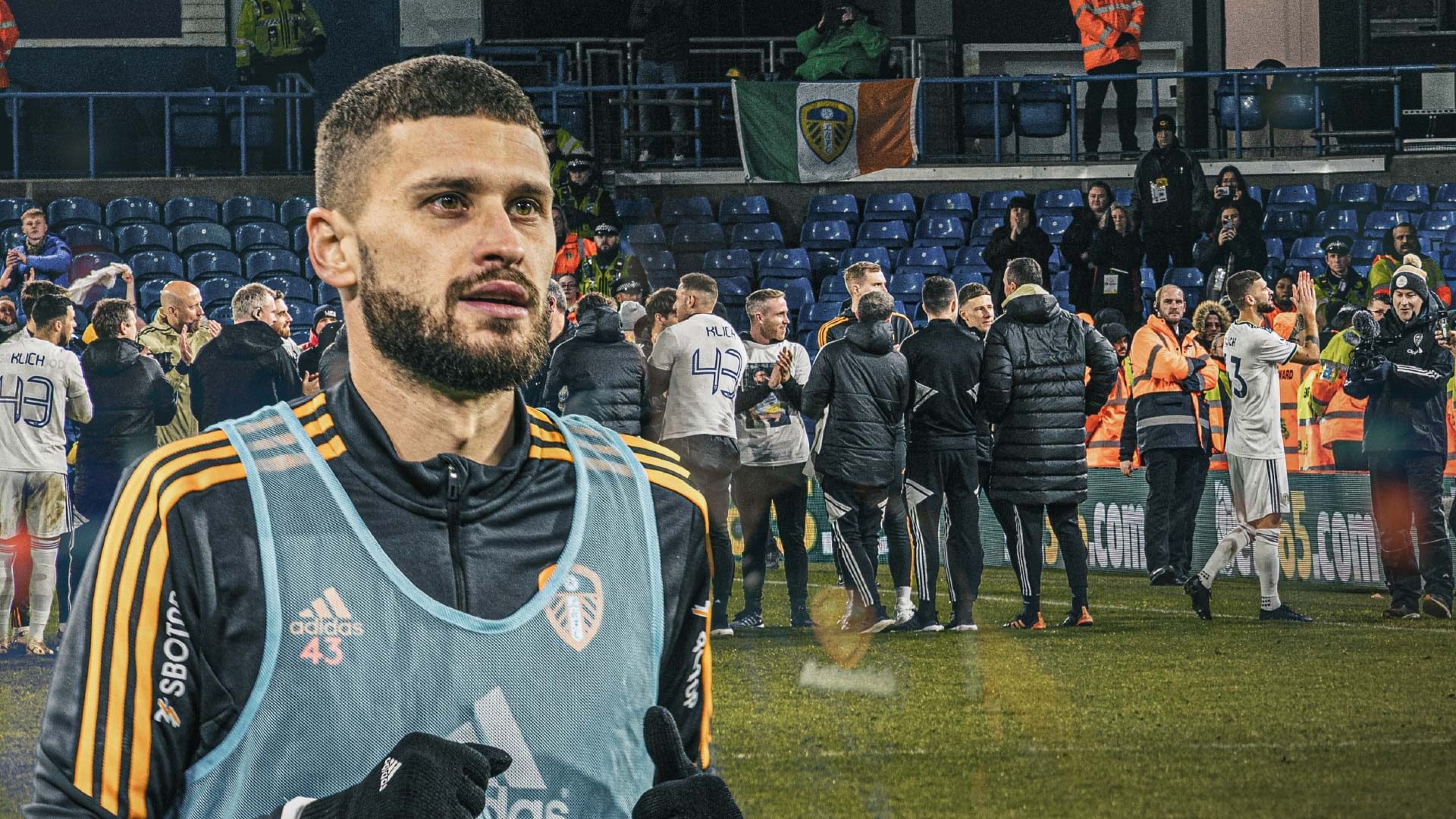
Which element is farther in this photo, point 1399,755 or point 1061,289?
point 1061,289

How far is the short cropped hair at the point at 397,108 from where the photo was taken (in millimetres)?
1960

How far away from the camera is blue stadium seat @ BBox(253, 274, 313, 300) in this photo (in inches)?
668

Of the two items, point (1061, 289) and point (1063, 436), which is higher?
point (1061, 289)

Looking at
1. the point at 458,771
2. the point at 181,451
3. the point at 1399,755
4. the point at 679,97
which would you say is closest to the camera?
the point at 458,771

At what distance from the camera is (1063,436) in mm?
9586

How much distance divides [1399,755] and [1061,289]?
11.6 m

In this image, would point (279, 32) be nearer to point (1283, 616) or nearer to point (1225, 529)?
point (1225, 529)

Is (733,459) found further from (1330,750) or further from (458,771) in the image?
(458,771)

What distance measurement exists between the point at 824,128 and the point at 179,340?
8434 mm

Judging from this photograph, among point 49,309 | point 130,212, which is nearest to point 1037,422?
point 49,309

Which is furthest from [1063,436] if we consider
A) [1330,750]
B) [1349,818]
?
[1349,818]

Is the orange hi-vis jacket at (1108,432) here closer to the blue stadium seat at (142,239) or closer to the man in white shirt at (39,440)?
the man in white shirt at (39,440)

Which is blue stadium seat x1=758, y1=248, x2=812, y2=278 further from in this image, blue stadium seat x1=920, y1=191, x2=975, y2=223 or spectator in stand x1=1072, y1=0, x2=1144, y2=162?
spectator in stand x1=1072, y1=0, x2=1144, y2=162

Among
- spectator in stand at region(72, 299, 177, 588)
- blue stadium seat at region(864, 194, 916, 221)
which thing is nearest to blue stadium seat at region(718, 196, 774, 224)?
blue stadium seat at region(864, 194, 916, 221)
